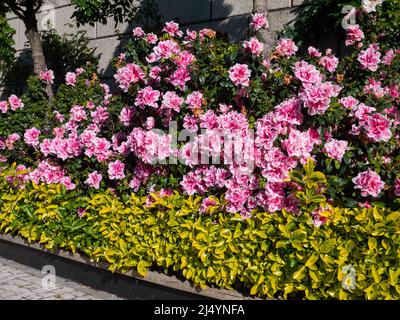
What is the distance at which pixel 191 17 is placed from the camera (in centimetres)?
809

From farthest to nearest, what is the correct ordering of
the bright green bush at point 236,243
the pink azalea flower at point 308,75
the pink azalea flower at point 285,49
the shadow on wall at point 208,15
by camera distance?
the shadow on wall at point 208,15 → the pink azalea flower at point 285,49 → the pink azalea flower at point 308,75 → the bright green bush at point 236,243

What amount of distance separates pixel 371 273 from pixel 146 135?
7.51ft

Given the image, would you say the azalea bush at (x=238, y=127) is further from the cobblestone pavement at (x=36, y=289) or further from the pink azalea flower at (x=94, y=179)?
the cobblestone pavement at (x=36, y=289)

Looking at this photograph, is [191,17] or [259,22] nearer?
[259,22]

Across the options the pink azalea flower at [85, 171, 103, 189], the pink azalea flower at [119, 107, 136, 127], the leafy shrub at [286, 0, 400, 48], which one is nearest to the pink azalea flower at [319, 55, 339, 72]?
the leafy shrub at [286, 0, 400, 48]

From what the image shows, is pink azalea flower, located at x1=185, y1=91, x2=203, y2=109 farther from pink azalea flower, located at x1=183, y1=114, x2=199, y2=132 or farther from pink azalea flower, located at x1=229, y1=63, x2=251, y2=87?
pink azalea flower, located at x1=229, y1=63, x2=251, y2=87

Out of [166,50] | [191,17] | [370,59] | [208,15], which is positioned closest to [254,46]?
[166,50]

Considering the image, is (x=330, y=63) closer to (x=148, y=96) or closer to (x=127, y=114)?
(x=148, y=96)

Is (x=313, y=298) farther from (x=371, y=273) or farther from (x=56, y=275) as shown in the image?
(x=56, y=275)

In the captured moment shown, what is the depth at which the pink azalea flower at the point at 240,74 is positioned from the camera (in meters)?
4.75

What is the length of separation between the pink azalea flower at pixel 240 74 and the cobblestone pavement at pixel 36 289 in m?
2.16

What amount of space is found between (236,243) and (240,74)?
1.52 metres

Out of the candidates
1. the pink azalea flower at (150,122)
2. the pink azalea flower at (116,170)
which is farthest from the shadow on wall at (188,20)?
the pink azalea flower at (116,170)
